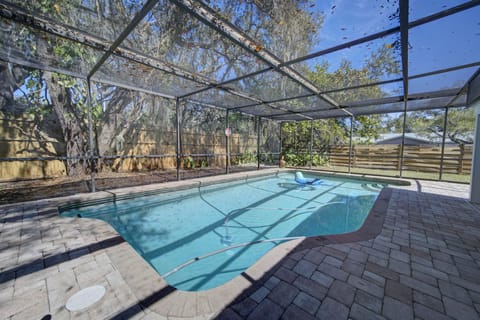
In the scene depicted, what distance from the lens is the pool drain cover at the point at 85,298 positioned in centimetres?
129

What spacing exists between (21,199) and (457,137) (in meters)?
23.3

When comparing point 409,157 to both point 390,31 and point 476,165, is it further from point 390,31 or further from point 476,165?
point 390,31

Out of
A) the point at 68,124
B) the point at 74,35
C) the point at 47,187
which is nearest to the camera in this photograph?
the point at 74,35

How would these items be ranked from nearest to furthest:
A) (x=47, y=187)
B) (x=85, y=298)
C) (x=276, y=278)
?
(x=85, y=298) → (x=276, y=278) → (x=47, y=187)

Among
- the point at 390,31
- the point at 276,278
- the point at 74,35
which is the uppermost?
the point at 74,35

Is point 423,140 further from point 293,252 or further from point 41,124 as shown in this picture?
point 41,124

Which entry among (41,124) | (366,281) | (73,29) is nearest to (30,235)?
(73,29)

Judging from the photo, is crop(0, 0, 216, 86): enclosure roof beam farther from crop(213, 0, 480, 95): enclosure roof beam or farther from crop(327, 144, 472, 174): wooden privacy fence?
crop(327, 144, 472, 174): wooden privacy fence

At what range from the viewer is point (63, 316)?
3.99ft

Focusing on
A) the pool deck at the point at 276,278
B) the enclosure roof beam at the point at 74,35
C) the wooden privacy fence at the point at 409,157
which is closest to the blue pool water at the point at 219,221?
the pool deck at the point at 276,278

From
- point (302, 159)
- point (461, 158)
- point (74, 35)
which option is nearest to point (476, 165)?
point (461, 158)

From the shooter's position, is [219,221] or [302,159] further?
[302,159]

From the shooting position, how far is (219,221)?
379cm

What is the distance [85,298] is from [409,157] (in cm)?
1187
